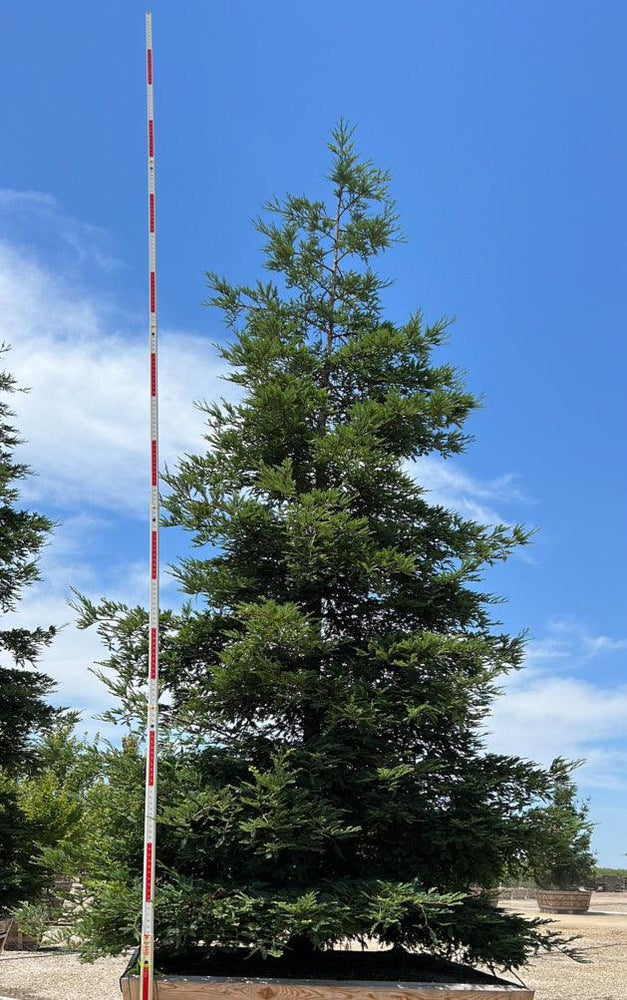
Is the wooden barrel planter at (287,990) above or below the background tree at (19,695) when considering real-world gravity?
below

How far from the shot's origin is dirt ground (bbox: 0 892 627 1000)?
38.2 feet

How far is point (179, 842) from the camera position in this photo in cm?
798

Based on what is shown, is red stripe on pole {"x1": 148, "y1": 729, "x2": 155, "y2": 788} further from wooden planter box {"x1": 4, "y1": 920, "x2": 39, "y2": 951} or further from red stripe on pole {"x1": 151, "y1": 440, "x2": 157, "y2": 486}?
wooden planter box {"x1": 4, "y1": 920, "x2": 39, "y2": 951}

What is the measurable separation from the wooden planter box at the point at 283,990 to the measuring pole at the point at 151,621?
1.17 feet

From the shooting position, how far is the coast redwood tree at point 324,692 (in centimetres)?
756

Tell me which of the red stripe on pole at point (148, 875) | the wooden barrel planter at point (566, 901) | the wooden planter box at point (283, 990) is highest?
the red stripe on pole at point (148, 875)

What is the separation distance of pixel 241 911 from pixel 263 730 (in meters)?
1.98

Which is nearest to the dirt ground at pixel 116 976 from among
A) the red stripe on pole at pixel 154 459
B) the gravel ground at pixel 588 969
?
the gravel ground at pixel 588 969

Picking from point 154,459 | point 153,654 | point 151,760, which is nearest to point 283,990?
point 151,760

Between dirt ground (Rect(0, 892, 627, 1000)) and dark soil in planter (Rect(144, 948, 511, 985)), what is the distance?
193cm

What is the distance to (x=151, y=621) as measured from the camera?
6414mm

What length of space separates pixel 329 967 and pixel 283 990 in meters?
A: 1.68

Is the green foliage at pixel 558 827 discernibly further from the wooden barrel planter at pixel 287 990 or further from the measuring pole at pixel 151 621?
the measuring pole at pixel 151 621

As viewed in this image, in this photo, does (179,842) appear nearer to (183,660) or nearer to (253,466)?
(183,660)
